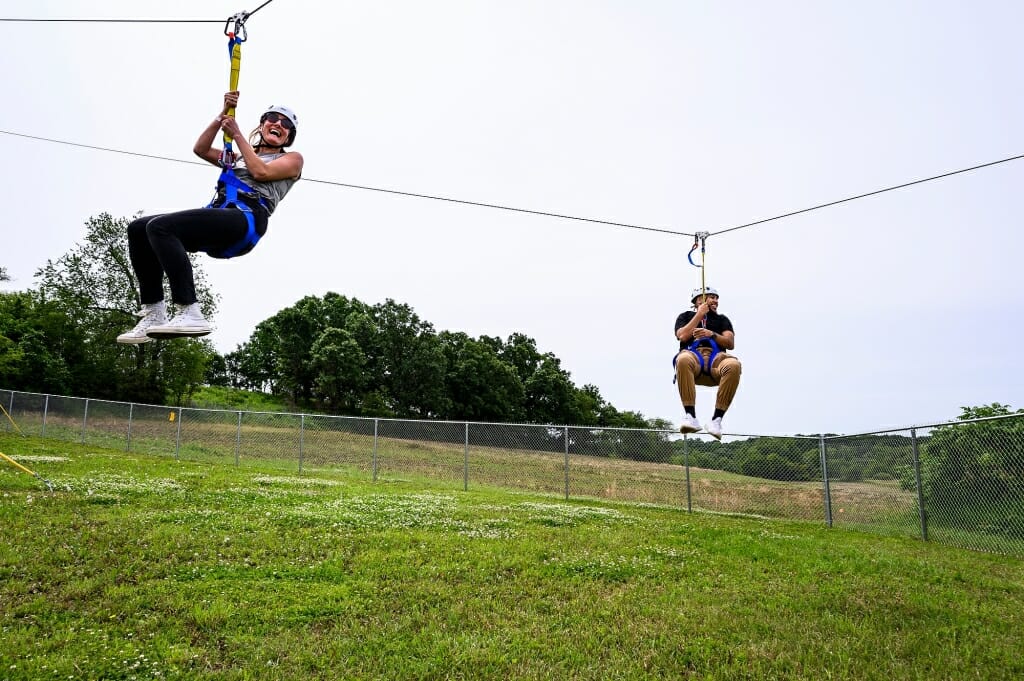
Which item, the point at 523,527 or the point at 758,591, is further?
the point at 523,527

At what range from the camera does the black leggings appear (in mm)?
3447

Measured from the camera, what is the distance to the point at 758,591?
8.12 m

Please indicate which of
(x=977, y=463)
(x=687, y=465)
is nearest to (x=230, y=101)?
(x=977, y=463)

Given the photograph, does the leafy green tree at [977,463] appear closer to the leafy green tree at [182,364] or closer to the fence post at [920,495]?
the fence post at [920,495]

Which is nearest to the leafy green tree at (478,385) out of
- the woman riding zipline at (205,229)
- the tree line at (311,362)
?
the tree line at (311,362)

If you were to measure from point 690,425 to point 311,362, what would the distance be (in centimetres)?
4760

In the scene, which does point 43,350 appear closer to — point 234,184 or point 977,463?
point 234,184

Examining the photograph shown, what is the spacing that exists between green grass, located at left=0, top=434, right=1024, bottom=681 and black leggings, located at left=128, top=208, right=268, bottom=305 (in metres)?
3.76

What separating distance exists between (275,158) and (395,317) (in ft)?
173

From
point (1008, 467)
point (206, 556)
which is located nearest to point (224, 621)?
point (206, 556)

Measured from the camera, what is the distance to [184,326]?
3.50 metres

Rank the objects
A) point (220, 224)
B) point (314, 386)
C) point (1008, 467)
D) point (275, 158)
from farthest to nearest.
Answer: point (314, 386)
point (1008, 467)
point (275, 158)
point (220, 224)

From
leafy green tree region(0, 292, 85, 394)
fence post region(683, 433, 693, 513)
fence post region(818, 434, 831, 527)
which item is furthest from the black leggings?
leafy green tree region(0, 292, 85, 394)

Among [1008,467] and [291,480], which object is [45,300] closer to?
[291,480]
